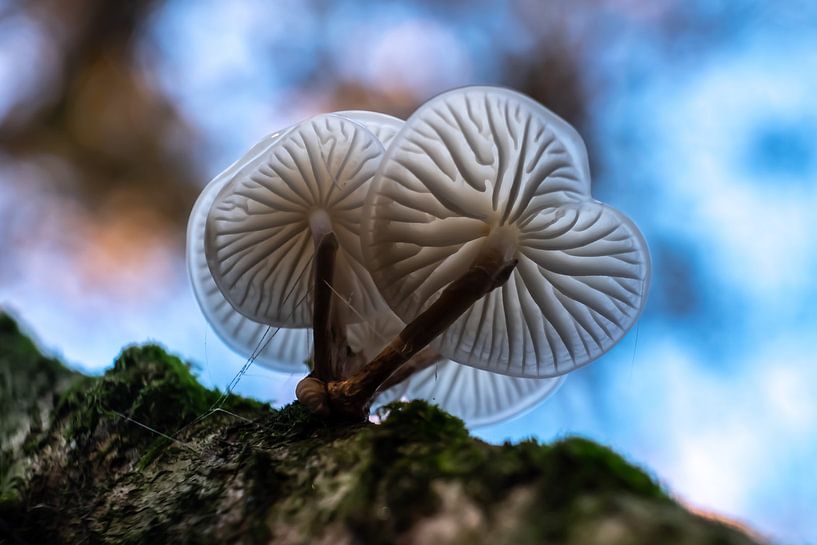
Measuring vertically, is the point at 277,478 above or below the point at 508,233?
below

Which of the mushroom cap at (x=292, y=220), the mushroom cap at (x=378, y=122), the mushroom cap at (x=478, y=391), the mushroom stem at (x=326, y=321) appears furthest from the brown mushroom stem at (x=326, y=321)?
the mushroom cap at (x=478, y=391)

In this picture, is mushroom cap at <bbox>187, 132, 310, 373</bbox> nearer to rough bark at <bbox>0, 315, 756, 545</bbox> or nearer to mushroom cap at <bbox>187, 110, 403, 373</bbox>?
mushroom cap at <bbox>187, 110, 403, 373</bbox>

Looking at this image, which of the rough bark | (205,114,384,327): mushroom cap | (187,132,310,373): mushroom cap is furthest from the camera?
(187,132,310,373): mushroom cap

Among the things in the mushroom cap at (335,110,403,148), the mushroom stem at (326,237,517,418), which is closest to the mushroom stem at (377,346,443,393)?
the mushroom stem at (326,237,517,418)

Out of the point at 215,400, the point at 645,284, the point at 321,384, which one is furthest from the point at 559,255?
the point at 215,400

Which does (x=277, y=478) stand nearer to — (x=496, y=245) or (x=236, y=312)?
(x=496, y=245)

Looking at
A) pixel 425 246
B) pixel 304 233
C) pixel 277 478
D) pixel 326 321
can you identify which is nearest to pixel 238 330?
pixel 304 233

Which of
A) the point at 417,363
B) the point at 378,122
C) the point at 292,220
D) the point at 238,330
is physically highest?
the point at 378,122

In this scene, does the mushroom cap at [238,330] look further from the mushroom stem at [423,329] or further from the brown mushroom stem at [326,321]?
the mushroom stem at [423,329]
